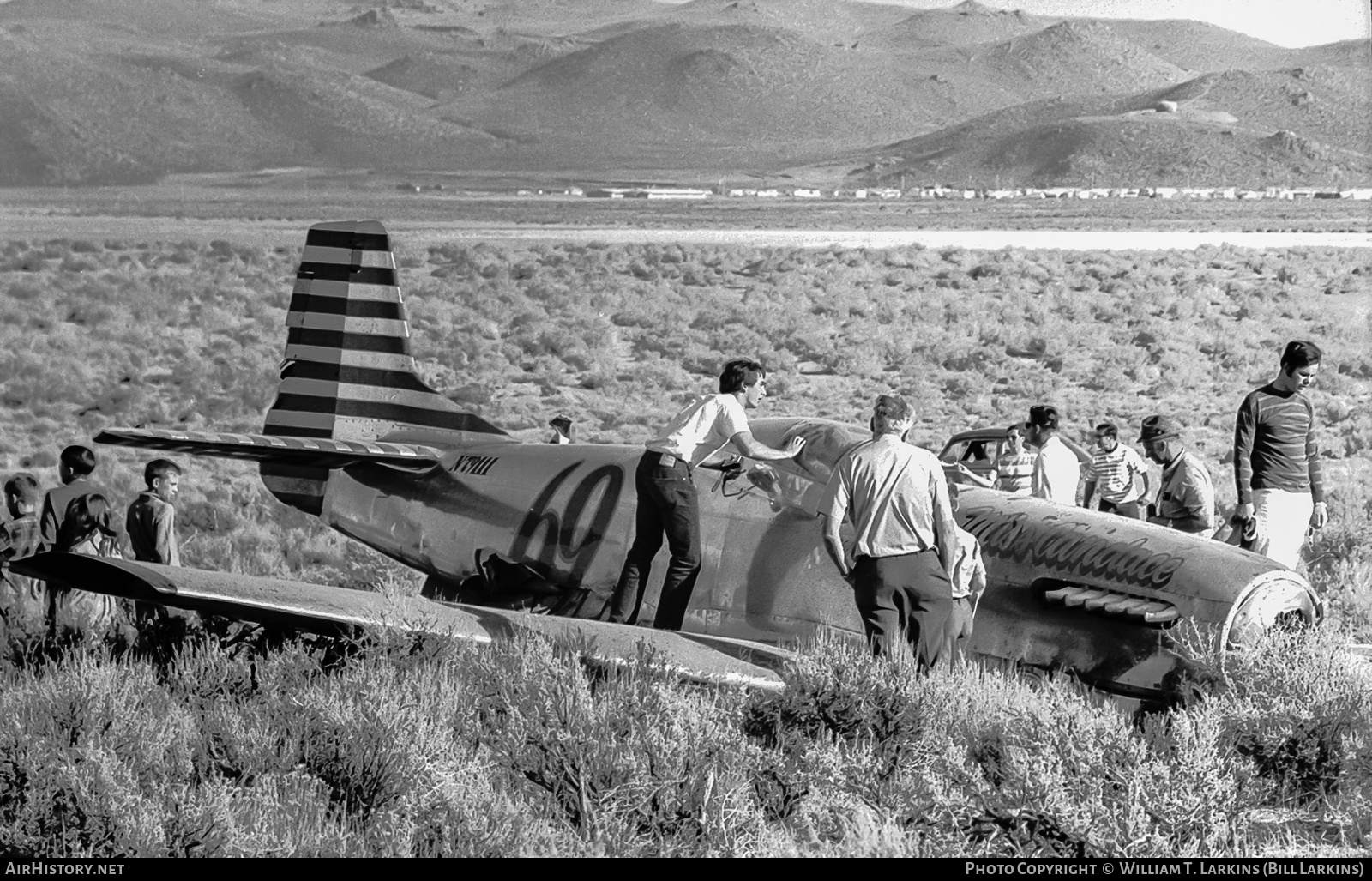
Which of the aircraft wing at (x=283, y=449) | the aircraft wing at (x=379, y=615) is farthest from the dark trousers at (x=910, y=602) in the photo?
the aircraft wing at (x=283, y=449)

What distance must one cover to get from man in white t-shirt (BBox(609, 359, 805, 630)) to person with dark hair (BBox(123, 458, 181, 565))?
123 inches

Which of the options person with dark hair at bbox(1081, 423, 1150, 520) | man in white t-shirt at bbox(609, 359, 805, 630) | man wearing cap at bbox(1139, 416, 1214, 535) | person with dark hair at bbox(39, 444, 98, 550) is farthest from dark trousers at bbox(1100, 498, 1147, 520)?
person with dark hair at bbox(39, 444, 98, 550)

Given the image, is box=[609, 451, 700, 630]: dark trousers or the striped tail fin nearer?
box=[609, 451, 700, 630]: dark trousers

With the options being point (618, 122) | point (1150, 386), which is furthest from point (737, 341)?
point (618, 122)

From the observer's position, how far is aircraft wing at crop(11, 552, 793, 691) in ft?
22.5

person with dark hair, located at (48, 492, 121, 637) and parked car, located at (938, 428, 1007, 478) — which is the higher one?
parked car, located at (938, 428, 1007, 478)

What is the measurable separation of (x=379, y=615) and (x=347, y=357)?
5.01 meters

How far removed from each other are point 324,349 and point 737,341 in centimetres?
2184

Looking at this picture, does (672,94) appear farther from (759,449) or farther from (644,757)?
(644,757)

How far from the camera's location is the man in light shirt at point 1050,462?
10.9m

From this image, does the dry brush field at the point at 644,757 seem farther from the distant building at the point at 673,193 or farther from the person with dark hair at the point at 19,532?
the distant building at the point at 673,193

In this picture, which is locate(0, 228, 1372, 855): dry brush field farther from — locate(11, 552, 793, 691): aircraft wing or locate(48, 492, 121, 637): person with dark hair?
locate(48, 492, 121, 637): person with dark hair

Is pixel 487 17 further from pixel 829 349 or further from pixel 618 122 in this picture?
pixel 829 349

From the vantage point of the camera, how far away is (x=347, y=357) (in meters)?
12.5
